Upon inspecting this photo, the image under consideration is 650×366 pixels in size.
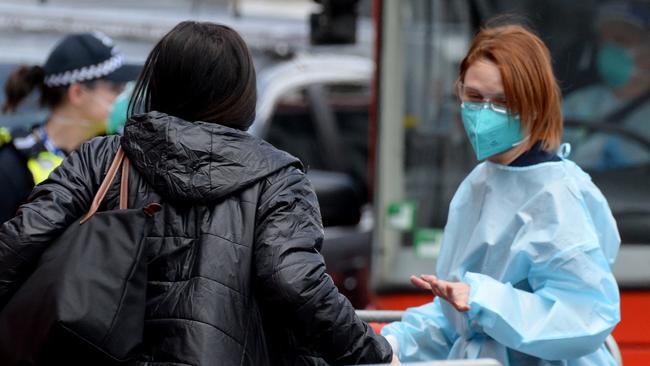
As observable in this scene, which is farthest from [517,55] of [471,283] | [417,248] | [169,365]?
[417,248]

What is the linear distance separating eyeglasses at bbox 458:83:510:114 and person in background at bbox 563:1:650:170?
236 cm

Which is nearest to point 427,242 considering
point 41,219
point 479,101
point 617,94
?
point 617,94

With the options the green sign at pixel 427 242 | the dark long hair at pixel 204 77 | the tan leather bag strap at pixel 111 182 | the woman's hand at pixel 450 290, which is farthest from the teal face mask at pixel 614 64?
the tan leather bag strap at pixel 111 182

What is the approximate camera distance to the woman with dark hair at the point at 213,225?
100 inches

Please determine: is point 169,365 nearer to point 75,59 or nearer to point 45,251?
point 45,251

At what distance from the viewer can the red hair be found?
307 cm

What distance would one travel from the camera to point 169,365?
251 centimetres

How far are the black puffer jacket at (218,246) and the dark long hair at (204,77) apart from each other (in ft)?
0.18

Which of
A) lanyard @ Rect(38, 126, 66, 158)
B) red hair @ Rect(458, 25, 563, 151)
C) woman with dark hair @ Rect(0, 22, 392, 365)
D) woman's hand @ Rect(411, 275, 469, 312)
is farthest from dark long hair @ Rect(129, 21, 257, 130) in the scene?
lanyard @ Rect(38, 126, 66, 158)

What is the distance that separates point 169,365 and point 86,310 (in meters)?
0.20

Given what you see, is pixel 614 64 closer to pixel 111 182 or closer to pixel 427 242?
pixel 427 242

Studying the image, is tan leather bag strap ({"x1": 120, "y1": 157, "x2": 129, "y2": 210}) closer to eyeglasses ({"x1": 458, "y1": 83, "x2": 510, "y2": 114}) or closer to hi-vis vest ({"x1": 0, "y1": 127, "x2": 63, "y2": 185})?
eyeglasses ({"x1": 458, "y1": 83, "x2": 510, "y2": 114})

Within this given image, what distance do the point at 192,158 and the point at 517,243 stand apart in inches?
33.9

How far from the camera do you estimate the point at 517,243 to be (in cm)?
302
